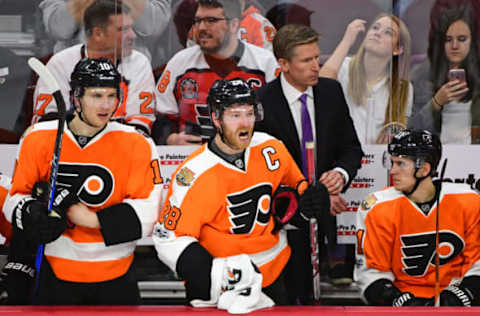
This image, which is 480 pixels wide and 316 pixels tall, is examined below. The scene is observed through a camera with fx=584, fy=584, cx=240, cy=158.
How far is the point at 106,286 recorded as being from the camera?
2.41 m

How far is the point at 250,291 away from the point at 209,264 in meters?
0.20

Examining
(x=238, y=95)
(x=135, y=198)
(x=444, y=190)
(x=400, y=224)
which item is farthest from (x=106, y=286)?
(x=444, y=190)

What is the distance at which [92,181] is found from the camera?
2.35 meters

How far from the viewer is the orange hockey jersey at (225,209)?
225cm

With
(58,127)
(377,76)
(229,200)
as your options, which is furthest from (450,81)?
(58,127)

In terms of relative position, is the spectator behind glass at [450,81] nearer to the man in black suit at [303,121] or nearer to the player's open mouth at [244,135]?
the man in black suit at [303,121]

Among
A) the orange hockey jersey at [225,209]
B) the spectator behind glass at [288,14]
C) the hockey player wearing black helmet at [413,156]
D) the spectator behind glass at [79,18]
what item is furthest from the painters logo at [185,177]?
the spectator behind glass at [288,14]

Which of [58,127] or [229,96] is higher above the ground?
[229,96]

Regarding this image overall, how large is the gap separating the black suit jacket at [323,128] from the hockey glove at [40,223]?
1179 mm

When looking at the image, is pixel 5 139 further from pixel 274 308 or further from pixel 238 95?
pixel 274 308

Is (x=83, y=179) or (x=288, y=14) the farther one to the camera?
(x=288, y=14)

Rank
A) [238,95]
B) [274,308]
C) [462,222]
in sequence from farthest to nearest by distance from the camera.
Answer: [462,222] → [238,95] → [274,308]

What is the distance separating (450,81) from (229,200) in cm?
174

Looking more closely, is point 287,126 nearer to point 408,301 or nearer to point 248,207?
point 248,207
